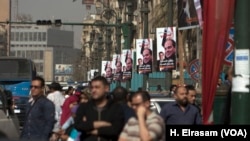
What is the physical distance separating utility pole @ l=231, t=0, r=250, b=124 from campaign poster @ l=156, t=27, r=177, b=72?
21600 mm

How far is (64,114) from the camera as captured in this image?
13.3 metres

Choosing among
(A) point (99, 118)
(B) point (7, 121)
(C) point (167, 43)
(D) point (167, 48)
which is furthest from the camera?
(C) point (167, 43)

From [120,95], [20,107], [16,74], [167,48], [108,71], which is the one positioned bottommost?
[20,107]

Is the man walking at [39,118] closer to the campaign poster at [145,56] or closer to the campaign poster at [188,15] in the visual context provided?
the campaign poster at [188,15]

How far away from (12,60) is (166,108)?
26713mm

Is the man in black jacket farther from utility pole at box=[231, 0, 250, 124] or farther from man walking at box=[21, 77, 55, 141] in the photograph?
man walking at box=[21, 77, 55, 141]

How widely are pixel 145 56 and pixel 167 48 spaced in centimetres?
468

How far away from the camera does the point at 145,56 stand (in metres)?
35.8

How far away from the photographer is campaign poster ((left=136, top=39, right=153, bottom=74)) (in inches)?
1377

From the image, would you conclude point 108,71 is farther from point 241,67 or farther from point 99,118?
point 241,67

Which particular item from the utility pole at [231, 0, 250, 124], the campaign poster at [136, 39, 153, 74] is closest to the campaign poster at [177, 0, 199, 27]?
the campaign poster at [136, 39, 153, 74]

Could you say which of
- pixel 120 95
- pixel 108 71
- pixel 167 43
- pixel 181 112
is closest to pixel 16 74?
pixel 167 43

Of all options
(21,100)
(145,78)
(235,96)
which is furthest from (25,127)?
(145,78)

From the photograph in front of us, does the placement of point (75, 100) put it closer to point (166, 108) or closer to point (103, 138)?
point (166, 108)
